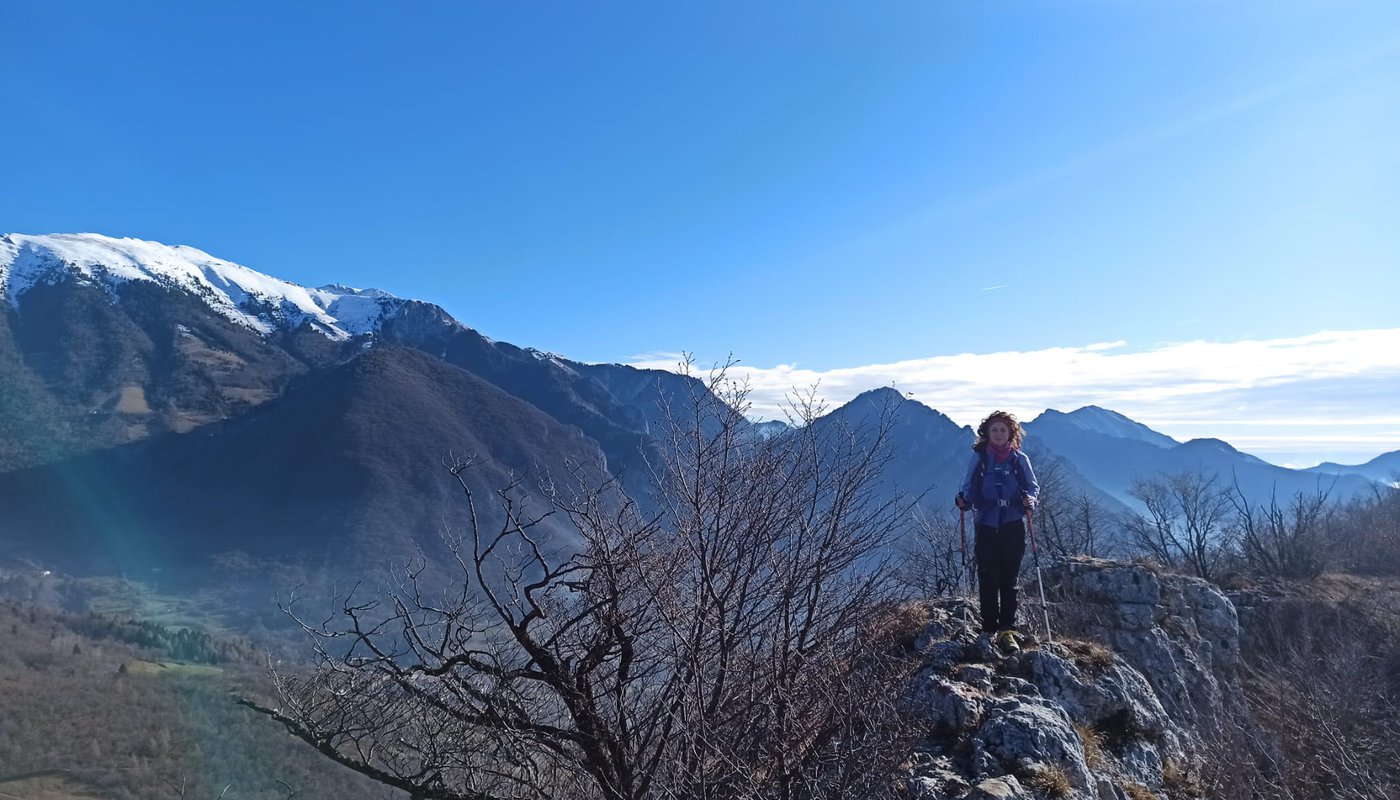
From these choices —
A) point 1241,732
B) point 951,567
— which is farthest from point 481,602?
point 951,567

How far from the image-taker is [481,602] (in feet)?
21.6

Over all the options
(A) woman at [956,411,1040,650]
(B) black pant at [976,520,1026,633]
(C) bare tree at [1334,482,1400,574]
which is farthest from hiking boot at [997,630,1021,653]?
(C) bare tree at [1334,482,1400,574]

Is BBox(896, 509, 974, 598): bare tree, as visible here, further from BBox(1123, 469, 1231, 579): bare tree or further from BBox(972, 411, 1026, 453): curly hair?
BBox(1123, 469, 1231, 579): bare tree

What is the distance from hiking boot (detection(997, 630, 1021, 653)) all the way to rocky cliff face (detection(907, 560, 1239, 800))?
11cm

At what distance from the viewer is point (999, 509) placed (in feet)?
25.2

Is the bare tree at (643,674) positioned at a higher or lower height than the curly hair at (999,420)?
lower

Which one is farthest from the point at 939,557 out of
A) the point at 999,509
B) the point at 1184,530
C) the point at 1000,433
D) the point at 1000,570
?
the point at 1184,530

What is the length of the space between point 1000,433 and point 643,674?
4.32m

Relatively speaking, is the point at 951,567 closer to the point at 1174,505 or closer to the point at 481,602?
the point at 481,602

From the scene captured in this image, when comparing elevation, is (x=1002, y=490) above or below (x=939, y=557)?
above

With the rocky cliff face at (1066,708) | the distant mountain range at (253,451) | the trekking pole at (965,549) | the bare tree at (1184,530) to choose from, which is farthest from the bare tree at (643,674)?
the distant mountain range at (253,451)

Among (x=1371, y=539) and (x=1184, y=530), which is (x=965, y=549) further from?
(x=1371, y=539)

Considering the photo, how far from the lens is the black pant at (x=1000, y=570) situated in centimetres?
759

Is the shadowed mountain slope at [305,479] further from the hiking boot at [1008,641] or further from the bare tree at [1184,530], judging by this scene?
the hiking boot at [1008,641]
